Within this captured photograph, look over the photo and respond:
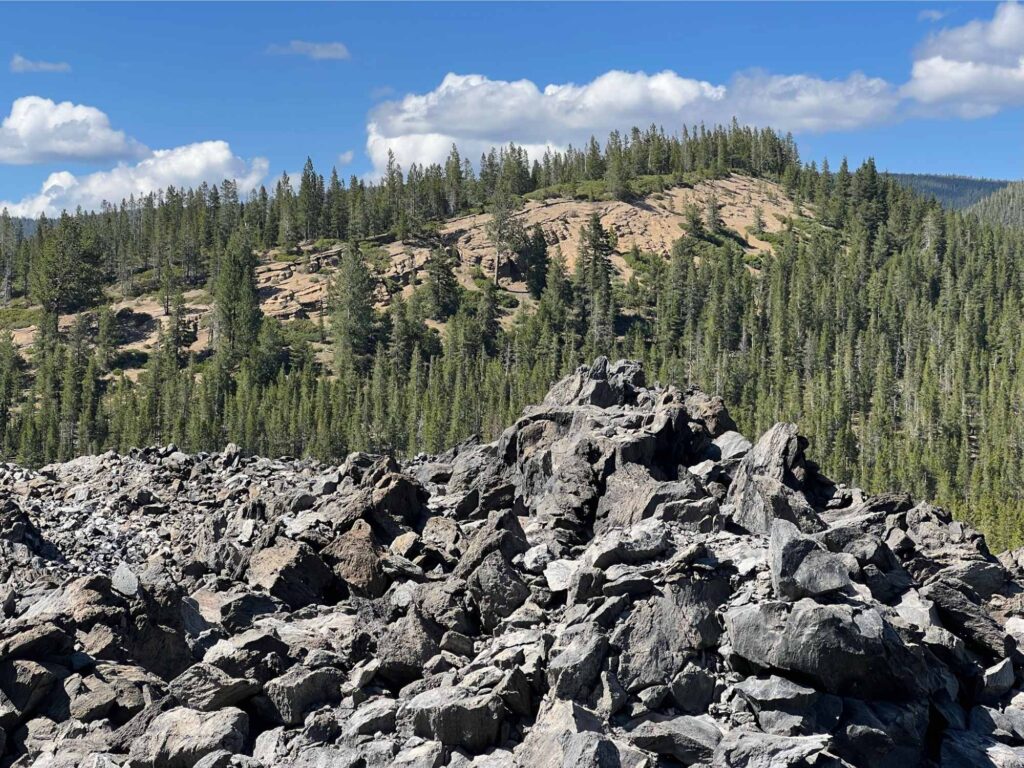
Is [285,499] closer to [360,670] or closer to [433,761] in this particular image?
[360,670]

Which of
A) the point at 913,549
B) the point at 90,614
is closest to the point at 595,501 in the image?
the point at 913,549

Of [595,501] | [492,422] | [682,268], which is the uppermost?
[682,268]

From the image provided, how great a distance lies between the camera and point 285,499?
51656 mm

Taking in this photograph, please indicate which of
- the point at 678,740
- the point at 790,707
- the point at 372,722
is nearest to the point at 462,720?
the point at 372,722

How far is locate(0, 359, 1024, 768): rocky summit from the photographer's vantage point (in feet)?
88.0

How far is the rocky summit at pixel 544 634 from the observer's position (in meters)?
26.8

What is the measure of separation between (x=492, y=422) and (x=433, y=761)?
118152 mm

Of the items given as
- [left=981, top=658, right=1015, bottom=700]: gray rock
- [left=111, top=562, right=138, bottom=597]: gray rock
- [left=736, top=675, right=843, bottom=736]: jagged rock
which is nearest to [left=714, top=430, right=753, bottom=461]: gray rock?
[left=981, top=658, right=1015, bottom=700]: gray rock

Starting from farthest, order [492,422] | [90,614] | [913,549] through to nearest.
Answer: [492,422] → [913,549] → [90,614]

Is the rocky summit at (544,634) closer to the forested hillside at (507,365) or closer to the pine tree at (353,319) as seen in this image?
the forested hillside at (507,365)

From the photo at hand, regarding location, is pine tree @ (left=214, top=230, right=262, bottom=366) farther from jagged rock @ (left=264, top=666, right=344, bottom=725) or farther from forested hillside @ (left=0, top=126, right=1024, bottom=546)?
jagged rock @ (left=264, top=666, right=344, bottom=725)

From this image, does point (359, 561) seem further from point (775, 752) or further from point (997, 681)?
point (997, 681)

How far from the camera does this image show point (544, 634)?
30.7 metres

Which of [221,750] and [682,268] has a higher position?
[682,268]
